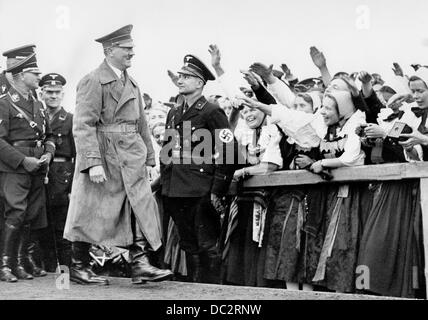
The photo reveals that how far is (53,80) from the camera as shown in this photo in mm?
7496

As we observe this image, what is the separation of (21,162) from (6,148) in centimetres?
17

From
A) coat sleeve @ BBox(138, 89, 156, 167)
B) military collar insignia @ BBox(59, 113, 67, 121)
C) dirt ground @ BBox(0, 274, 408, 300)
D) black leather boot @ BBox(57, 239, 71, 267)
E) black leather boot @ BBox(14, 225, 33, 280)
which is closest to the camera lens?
dirt ground @ BBox(0, 274, 408, 300)

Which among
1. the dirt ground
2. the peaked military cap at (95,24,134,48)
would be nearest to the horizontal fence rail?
the dirt ground

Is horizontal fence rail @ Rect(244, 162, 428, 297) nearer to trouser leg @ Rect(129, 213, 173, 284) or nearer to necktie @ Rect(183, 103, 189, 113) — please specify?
necktie @ Rect(183, 103, 189, 113)

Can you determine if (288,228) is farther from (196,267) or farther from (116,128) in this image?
(116,128)

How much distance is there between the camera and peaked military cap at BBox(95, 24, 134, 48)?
5613 mm

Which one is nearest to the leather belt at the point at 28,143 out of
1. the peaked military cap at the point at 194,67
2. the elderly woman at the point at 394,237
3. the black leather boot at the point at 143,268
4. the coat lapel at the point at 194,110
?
the coat lapel at the point at 194,110

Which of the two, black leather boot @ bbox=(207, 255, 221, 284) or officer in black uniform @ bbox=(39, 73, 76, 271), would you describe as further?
officer in black uniform @ bbox=(39, 73, 76, 271)

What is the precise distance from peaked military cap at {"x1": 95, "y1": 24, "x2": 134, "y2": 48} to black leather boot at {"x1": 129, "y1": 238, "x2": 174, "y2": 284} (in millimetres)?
1411

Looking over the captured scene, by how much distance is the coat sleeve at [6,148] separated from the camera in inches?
248

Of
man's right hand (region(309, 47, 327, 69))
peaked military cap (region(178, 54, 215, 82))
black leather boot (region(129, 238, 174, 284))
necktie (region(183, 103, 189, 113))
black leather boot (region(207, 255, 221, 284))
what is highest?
man's right hand (region(309, 47, 327, 69))

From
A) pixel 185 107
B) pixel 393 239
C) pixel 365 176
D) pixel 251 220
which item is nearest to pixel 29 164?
pixel 185 107
